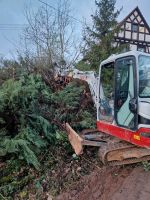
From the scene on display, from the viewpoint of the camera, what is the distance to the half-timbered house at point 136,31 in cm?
2672

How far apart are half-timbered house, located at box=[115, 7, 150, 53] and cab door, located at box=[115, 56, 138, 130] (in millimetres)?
21002

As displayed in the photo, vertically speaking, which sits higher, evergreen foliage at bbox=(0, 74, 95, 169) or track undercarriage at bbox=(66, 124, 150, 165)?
evergreen foliage at bbox=(0, 74, 95, 169)

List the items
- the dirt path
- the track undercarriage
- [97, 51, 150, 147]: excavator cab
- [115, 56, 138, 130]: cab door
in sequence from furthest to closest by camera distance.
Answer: the track undercarriage → [115, 56, 138, 130]: cab door → [97, 51, 150, 147]: excavator cab → the dirt path

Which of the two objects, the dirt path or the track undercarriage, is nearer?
the dirt path

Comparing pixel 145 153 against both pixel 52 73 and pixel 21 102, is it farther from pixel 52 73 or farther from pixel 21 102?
pixel 52 73

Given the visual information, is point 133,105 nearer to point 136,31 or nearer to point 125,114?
point 125,114

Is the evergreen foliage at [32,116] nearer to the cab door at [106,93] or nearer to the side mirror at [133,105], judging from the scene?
the cab door at [106,93]

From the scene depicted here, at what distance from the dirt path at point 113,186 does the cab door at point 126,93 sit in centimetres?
95

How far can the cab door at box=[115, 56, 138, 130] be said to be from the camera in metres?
5.54

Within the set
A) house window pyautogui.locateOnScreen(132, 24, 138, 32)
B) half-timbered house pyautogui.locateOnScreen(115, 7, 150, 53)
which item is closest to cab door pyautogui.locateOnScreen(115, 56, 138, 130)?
half-timbered house pyautogui.locateOnScreen(115, 7, 150, 53)

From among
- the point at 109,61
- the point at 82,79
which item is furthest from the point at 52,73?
the point at 109,61

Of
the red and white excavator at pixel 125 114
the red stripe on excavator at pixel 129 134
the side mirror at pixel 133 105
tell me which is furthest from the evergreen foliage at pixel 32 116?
the side mirror at pixel 133 105

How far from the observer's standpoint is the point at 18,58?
12.7 metres

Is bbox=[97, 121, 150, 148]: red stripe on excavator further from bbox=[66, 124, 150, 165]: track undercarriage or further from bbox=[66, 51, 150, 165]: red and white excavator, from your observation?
bbox=[66, 124, 150, 165]: track undercarriage
